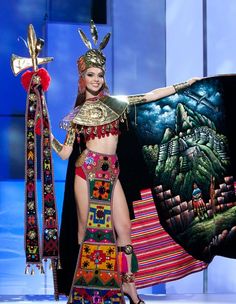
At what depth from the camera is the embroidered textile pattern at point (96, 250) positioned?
15.2 ft

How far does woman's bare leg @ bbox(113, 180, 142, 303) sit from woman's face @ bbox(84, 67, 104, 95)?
1.91ft

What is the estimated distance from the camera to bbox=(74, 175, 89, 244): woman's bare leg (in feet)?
15.2

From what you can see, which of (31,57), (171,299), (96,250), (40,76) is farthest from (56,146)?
(171,299)

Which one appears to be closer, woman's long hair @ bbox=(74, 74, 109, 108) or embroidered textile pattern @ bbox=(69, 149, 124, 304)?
embroidered textile pattern @ bbox=(69, 149, 124, 304)

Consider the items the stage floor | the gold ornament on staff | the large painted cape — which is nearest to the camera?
the gold ornament on staff

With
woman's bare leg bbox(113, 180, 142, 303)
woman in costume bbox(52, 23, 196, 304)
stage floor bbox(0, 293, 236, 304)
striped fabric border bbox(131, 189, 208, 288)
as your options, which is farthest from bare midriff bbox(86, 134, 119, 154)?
stage floor bbox(0, 293, 236, 304)

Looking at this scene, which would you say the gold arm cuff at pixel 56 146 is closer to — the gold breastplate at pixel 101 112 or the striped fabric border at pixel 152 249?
the gold breastplate at pixel 101 112

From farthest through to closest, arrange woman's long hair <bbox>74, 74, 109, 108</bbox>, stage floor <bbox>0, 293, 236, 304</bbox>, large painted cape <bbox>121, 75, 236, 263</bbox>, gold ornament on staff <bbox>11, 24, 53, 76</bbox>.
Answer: stage floor <bbox>0, 293, 236, 304</bbox>
large painted cape <bbox>121, 75, 236, 263</bbox>
woman's long hair <bbox>74, 74, 109, 108</bbox>
gold ornament on staff <bbox>11, 24, 53, 76</bbox>

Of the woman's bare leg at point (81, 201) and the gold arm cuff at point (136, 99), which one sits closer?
the woman's bare leg at point (81, 201)

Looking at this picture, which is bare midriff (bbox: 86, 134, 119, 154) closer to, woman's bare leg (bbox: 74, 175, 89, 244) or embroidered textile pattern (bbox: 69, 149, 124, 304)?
embroidered textile pattern (bbox: 69, 149, 124, 304)

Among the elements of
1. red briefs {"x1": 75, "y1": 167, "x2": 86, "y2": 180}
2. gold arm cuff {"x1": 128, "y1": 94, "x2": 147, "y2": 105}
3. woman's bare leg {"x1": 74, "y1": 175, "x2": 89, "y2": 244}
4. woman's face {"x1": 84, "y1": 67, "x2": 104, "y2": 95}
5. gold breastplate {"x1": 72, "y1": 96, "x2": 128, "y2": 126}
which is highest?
woman's face {"x1": 84, "y1": 67, "x2": 104, "y2": 95}

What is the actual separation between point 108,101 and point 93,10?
141 centimetres

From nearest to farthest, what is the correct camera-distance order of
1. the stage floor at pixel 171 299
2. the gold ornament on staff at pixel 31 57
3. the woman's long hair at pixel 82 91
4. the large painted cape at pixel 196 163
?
1. the gold ornament on staff at pixel 31 57
2. the woman's long hair at pixel 82 91
3. the large painted cape at pixel 196 163
4. the stage floor at pixel 171 299

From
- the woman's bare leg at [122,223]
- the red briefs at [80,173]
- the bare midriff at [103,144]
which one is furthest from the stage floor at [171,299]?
the bare midriff at [103,144]
